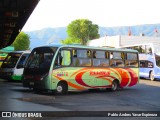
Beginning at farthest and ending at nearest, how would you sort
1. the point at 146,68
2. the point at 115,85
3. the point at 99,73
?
the point at 146,68 → the point at 115,85 → the point at 99,73

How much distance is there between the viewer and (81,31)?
12800 centimetres

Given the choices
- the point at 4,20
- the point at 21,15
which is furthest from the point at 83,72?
the point at 4,20

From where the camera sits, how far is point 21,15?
24203mm

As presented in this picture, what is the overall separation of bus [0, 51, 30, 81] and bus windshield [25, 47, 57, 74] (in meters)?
7.68

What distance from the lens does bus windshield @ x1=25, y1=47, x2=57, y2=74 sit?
17.2m

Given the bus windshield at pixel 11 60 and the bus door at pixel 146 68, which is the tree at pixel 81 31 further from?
the bus windshield at pixel 11 60

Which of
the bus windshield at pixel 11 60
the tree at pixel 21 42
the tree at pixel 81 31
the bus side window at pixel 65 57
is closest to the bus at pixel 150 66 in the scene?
the bus windshield at pixel 11 60

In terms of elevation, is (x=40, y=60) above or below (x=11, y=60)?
above

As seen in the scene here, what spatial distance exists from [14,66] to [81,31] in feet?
337

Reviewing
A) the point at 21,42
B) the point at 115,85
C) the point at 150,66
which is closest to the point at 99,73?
the point at 115,85

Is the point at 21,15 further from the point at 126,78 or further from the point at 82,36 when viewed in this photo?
the point at 82,36

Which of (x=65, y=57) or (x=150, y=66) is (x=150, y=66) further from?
(x=65, y=57)

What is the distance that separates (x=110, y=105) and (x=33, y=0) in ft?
24.0

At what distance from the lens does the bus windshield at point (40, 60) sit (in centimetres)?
1722
